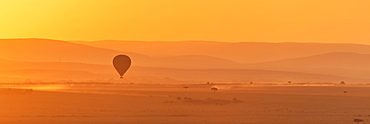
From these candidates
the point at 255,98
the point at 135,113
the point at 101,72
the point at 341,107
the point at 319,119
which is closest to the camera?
the point at 319,119

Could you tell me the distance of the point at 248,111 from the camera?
50250 mm

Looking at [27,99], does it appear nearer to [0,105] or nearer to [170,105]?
[0,105]

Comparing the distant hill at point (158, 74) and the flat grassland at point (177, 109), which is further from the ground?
the distant hill at point (158, 74)

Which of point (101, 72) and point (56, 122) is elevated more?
point (101, 72)

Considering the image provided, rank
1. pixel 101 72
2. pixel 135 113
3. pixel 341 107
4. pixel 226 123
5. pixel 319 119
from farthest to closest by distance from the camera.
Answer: pixel 101 72, pixel 341 107, pixel 135 113, pixel 319 119, pixel 226 123

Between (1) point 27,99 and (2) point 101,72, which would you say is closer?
(1) point 27,99

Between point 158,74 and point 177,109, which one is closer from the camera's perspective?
point 177,109

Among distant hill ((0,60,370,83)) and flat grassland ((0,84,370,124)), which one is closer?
flat grassland ((0,84,370,124))

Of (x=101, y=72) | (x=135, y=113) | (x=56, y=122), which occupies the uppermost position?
(x=101, y=72)

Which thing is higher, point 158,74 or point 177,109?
point 158,74

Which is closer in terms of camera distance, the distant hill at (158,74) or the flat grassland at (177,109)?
the flat grassland at (177,109)

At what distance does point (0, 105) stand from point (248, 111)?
1805 centimetres

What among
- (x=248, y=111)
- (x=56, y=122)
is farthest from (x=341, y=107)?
(x=56, y=122)

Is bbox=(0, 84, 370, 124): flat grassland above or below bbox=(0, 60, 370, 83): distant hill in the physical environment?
below
